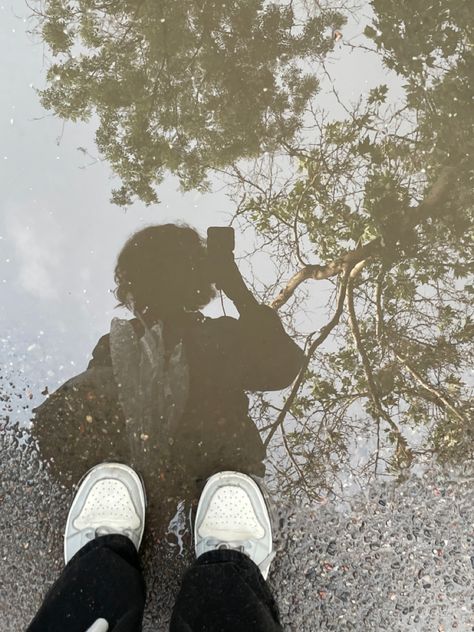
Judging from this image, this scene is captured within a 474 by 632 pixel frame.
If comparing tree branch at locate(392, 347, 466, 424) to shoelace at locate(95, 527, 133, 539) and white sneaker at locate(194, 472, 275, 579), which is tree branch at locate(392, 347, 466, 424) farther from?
shoelace at locate(95, 527, 133, 539)

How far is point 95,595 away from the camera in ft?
5.16

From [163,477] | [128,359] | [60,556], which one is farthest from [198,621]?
[128,359]

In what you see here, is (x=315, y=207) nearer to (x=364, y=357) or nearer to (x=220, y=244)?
(x=220, y=244)

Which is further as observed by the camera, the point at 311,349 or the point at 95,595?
the point at 311,349

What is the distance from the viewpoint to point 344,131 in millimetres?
1823

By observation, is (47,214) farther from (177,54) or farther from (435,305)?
(435,305)

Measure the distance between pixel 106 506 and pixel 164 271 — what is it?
0.93 meters

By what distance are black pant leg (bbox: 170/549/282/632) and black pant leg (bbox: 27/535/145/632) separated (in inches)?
6.0

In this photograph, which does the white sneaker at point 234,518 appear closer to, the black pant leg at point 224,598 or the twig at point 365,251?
the black pant leg at point 224,598

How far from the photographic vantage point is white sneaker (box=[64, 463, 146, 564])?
5.77 ft

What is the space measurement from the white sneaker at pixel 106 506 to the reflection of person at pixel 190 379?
2.2 inches

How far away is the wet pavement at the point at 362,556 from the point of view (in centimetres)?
179

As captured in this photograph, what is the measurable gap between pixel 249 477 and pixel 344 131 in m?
1.40

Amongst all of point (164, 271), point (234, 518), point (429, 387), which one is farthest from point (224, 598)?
point (164, 271)
